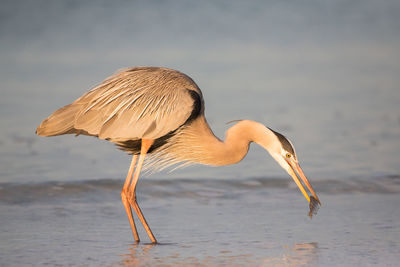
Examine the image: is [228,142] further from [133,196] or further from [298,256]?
[298,256]

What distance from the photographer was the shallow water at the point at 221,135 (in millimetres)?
8062

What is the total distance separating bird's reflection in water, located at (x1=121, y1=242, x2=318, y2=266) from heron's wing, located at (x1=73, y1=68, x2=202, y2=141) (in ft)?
4.49

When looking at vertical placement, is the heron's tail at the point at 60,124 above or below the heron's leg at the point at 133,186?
above

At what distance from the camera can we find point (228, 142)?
339 inches

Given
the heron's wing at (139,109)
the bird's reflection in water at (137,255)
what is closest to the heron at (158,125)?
the heron's wing at (139,109)

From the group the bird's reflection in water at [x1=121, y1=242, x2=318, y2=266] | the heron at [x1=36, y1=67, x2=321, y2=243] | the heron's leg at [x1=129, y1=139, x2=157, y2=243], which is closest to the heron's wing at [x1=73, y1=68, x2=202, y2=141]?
the heron at [x1=36, y1=67, x2=321, y2=243]

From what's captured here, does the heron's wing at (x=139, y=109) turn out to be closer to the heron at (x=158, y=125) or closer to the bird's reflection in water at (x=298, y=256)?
the heron at (x=158, y=125)

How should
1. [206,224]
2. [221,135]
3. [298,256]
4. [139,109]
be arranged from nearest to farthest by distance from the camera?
[298,256] → [139,109] → [206,224] → [221,135]

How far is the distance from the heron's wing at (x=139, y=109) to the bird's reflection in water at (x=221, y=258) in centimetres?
137

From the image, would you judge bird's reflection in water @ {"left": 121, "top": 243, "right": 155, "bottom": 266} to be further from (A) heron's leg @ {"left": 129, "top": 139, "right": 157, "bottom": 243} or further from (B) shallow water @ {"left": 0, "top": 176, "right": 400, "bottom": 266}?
(A) heron's leg @ {"left": 129, "top": 139, "right": 157, "bottom": 243}

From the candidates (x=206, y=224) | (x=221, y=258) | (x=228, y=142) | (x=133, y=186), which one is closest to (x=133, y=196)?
(x=133, y=186)

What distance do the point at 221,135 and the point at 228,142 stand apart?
165 inches

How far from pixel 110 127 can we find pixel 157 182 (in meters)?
2.67

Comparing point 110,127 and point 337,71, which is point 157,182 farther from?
point 337,71
